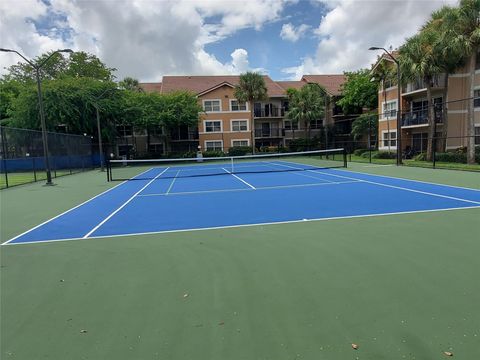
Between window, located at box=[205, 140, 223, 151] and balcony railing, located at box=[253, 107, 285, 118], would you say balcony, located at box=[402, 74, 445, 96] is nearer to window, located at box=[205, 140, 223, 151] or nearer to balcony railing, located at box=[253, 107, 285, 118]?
balcony railing, located at box=[253, 107, 285, 118]

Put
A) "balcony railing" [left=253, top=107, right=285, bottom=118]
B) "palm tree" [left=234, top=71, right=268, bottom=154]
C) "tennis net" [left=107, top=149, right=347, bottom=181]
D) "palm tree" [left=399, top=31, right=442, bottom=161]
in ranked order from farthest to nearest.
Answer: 1. "balcony railing" [left=253, top=107, right=285, bottom=118]
2. "palm tree" [left=234, top=71, right=268, bottom=154]
3. "palm tree" [left=399, top=31, right=442, bottom=161]
4. "tennis net" [left=107, top=149, right=347, bottom=181]

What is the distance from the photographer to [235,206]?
37.9 ft

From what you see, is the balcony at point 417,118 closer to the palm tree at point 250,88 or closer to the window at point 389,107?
the window at point 389,107

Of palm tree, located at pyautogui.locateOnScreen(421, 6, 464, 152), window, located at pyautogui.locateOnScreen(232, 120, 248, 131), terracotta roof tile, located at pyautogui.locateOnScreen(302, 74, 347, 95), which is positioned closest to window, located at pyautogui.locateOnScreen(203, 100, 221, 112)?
window, located at pyautogui.locateOnScreen(232, 120, 248, 131)

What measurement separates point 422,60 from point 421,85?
22.5 feet

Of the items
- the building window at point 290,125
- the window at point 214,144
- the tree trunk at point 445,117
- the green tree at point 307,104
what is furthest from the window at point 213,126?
the tree trunk at point 445,117

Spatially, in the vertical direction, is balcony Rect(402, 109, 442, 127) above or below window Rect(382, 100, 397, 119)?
below

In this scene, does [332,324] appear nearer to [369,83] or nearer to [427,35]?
[427,35]

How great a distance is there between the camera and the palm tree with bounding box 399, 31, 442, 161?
29.5m

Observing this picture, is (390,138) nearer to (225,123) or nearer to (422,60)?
(422,60)

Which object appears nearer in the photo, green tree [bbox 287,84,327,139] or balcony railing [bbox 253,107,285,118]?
green tree [bbox 287,84,327,139]

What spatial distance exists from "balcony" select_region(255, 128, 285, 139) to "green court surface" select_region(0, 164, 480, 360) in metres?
49.8

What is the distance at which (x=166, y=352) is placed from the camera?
3398 millimetres

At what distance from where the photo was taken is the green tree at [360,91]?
4850 cm
